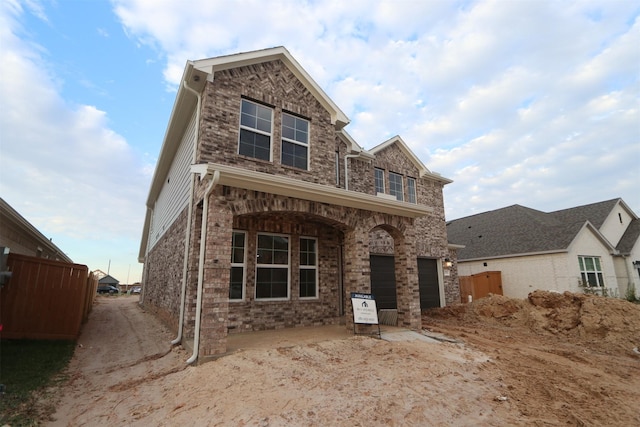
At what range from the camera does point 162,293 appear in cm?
1098

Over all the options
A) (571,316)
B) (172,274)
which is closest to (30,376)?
(172,274)

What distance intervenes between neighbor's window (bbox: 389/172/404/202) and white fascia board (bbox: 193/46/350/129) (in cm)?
436

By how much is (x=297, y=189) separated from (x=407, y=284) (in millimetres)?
4185

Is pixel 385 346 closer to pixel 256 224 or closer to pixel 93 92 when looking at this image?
pixel 256 224

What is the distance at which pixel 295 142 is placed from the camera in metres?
9.01

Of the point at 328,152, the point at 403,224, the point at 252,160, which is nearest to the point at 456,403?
the point at 403,224

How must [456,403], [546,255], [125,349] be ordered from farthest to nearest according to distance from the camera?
[546,255], [125,349], [456,403]

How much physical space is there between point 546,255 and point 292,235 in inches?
560

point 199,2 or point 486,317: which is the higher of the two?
point 199,2

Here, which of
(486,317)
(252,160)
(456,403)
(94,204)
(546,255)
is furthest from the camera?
(94,204)

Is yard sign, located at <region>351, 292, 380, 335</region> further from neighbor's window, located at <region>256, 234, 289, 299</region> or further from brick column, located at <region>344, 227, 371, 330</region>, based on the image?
neighbor's window, located at <region>256, 234, 289, 299</region>

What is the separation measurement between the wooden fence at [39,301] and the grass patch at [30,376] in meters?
0.35

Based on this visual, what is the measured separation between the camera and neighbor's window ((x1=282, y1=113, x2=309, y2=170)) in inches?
347

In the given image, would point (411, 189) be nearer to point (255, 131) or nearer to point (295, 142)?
point (295, 142)
